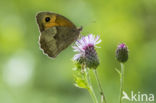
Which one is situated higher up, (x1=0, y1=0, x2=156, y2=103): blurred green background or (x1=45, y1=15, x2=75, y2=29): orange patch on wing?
(x1=45, y1=15, x2=75, y2=29): orange patch on wing

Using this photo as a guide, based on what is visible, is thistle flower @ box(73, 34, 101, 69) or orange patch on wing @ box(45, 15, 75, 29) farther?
orange patch on wing @ box(45, 15, 75, 29)

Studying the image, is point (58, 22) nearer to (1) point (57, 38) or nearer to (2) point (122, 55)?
(1) point (57, 38)

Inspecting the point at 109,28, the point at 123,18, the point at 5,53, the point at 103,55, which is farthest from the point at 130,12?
the point at 5,53

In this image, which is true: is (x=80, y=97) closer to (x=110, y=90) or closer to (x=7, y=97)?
(x=110, y=90)

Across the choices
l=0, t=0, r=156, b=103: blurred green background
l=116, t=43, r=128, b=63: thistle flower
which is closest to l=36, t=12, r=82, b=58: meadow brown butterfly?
l=116, t=43, r=128, b=63: thistle flower

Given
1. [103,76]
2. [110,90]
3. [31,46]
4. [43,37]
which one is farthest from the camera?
[31,46]

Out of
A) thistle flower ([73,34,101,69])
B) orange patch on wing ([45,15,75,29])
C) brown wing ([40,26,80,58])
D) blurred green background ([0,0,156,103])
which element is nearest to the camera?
thistle flower ([73,34,101,69])

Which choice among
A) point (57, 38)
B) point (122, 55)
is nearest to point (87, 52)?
point (122, 55)

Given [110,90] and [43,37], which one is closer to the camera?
[43,37]

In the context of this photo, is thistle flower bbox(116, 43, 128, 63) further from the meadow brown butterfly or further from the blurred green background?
the blurred green background

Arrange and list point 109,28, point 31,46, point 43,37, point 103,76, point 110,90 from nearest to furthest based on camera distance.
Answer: point 43,37
point 110,90
point 103,76
point 109,28
point 31,46
